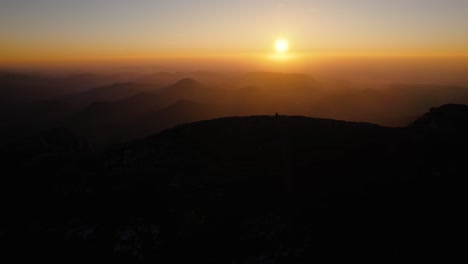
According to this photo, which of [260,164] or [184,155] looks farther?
[184,155]

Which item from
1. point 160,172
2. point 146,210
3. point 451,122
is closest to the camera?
point 146,210

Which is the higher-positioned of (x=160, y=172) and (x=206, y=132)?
(x=206, y=132)

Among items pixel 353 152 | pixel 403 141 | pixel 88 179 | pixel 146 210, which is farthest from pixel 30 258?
pixel 403 141

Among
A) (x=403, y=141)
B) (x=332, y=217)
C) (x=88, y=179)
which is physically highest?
(x=403, y=141)

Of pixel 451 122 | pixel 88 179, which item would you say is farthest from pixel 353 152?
pixel 451 122

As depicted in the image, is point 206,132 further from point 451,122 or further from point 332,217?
point 451,122

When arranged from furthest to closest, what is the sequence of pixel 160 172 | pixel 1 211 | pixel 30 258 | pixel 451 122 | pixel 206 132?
pixel 451 122, pixel 206 132, pixel 160 172, pixel 1 211, pixel 30 258
